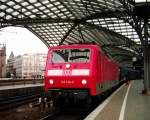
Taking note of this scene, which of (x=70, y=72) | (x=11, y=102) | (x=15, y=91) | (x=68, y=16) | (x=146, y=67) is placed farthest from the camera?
(x=68, y=16)

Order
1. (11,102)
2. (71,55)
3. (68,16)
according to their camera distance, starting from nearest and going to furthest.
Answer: (71,55) → (11,102) → (68,16)

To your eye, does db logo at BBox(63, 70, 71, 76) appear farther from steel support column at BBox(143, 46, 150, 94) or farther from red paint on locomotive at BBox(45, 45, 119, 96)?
steel support column at BBox(143, 46, 150, 94)

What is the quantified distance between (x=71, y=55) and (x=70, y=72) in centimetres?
93

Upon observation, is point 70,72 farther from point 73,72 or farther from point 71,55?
point 71,55

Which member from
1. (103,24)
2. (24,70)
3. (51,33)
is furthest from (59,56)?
(24,70)

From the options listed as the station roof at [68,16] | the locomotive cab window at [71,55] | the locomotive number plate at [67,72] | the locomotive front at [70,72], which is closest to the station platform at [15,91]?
the locomotive cab window at [71,55]

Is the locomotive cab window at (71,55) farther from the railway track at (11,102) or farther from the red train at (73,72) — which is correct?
the railway track at (11,102)

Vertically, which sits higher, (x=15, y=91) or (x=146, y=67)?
(x=146, y=67)

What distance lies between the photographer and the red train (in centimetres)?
1422

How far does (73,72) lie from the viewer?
14.5 metres

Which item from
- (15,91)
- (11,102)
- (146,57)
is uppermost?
(146,57)

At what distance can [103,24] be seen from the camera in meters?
54.7

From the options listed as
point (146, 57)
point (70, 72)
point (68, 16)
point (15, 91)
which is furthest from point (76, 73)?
point (68, 16)

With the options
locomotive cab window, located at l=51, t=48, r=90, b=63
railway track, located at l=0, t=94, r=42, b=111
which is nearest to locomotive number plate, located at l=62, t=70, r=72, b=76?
locomotive cab window, located at l=51, t=48, r=90, b=63
